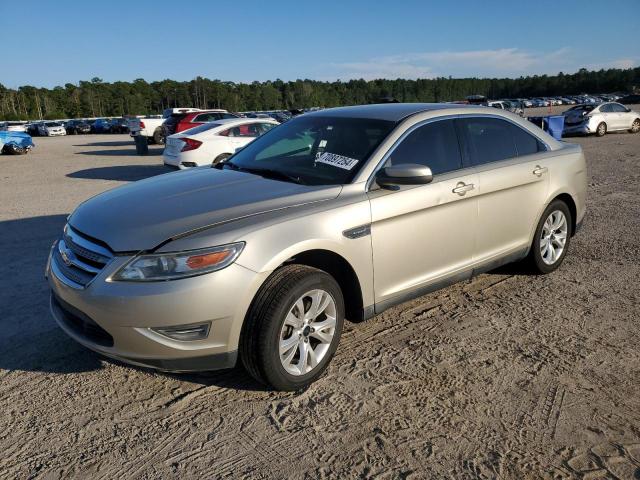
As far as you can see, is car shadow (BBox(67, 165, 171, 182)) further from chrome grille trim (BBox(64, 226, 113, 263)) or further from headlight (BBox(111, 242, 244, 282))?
headlight (BBox(111, 242, 244, 282))

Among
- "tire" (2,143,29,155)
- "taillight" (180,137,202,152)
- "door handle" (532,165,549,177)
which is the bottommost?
"tire" (2,143,29,155)

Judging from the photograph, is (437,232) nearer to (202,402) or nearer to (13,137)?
(202,402)

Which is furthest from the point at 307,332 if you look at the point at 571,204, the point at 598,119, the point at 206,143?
the point at 598,119

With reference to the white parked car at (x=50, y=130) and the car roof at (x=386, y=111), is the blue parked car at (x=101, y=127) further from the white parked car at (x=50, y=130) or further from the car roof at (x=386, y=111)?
the car roof at (x=386, y=111)

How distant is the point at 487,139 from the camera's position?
14.6ft

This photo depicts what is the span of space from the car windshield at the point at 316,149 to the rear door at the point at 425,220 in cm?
24

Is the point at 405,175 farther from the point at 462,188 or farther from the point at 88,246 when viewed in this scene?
the point at 88,246

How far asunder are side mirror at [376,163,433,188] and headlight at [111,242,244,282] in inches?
48.0

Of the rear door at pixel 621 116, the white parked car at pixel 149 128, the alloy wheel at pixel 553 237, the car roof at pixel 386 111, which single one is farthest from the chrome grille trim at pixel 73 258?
the rear door at pixel 621 116

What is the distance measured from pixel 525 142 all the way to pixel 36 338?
4.44 m

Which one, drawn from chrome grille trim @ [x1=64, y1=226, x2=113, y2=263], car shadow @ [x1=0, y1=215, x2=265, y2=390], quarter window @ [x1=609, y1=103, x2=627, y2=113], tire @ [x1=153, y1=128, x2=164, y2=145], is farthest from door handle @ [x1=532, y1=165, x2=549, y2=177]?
tire @ [x1=153, y1=128, x2=164, y2=145]

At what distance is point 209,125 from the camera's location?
12.6 meters

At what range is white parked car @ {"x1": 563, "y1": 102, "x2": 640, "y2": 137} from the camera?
20984 mm

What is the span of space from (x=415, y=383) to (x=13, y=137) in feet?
74.8
